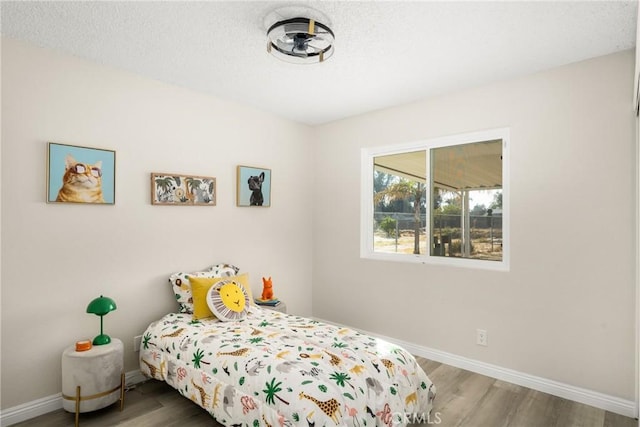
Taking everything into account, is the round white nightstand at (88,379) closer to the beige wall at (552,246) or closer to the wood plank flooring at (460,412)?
the wood plank flooring at (460,412)

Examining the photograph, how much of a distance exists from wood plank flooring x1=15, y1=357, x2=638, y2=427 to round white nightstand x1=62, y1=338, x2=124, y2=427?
0.13 m

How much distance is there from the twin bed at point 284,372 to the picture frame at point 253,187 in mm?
1294

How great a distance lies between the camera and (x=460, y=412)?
8.21 feet

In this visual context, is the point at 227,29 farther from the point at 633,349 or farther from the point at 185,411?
the point at 633,349

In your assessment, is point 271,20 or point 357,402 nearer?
point 357,402

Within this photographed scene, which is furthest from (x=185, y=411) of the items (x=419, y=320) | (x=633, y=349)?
(x=633, y=349)

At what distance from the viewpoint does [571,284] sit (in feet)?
8.77

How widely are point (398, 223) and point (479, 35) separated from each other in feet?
6.48

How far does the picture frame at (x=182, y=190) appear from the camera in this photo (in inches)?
120

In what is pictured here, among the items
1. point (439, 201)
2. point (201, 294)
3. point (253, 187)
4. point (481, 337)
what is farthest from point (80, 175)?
point (481, 337)

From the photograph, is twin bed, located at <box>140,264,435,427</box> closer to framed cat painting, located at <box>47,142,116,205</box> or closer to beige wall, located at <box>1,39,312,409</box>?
beige wall, located at <box>1,39,312,409</box>

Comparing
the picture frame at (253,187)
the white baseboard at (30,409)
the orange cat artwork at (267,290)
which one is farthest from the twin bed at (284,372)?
the picture frame at (253,187)

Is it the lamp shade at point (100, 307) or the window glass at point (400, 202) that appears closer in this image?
the lamp shade at point (100, 307)

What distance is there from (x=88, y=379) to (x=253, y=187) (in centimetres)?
214
